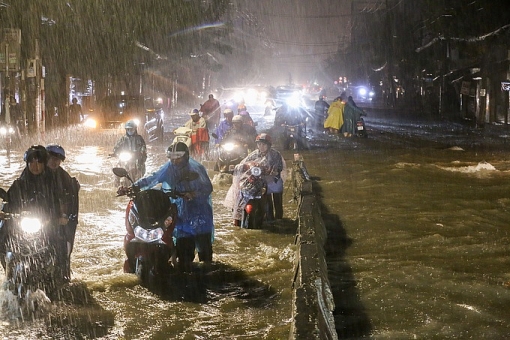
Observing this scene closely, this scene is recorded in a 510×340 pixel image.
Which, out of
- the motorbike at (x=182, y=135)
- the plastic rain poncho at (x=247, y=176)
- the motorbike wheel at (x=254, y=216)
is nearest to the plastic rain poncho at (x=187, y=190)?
the plastic rain poncho at (x=247, y=176)

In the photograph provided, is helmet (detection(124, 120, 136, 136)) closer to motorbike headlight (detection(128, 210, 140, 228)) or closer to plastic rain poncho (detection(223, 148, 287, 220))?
plastic rain poncho (detection(223, 148, 287, 220))

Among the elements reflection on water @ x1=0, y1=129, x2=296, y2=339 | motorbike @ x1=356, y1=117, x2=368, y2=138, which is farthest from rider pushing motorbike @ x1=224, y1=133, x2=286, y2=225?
motorbike @ x1=356, y1=117, x2=368, y2=138

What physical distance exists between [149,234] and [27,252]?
122cm

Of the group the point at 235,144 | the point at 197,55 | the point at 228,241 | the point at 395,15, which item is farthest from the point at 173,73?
the point at 228,241

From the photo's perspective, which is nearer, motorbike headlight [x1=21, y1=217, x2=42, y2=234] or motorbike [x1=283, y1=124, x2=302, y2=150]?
motorbike headlight [x1=21, y1=217, x2=42, y2=234]

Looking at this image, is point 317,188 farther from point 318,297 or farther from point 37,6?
point 37,6

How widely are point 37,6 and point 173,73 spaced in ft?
123

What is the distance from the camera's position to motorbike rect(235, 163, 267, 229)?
403 inches

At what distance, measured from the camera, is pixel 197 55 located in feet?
193

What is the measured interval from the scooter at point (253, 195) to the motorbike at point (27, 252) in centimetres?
401

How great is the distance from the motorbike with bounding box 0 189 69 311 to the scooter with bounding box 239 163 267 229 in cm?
401

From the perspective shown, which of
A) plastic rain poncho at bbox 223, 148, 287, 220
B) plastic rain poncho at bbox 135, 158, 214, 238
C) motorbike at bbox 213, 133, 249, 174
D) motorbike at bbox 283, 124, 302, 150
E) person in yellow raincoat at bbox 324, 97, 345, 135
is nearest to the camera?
plastic rain poncho at bbox 135, 158, 214, 238

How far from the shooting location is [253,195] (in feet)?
33.8

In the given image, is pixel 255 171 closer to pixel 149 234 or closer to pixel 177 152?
pixel 177 152
